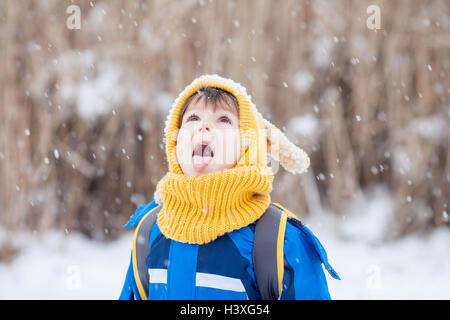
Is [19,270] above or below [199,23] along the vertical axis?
below

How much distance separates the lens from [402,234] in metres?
3.38

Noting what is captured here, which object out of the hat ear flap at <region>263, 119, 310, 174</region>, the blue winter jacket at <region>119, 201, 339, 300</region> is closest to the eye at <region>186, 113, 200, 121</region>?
the hat ear flap at <region>263, 119, 310, 174</region>

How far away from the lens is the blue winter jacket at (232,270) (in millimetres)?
1014

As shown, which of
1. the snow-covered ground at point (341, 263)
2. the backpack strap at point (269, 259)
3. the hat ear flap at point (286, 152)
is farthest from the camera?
the snow-covered ground at point (341, 263)

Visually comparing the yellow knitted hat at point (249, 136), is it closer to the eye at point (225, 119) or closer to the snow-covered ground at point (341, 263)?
the eye at point (225, 119)

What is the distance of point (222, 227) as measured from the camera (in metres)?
1.04

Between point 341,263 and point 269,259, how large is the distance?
240 cm

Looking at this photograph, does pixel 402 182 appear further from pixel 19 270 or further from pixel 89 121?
pixel 19 270

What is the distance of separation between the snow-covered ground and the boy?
6.03 feet

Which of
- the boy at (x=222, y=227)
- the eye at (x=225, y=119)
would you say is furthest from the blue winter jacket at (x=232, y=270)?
the eye at (x=225, y=119)

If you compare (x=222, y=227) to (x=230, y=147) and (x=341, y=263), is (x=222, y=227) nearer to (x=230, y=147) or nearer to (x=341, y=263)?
(x=230, y=147)

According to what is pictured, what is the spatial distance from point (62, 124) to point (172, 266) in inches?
107

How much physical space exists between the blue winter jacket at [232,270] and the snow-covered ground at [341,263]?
185 centimetres
